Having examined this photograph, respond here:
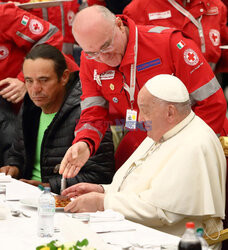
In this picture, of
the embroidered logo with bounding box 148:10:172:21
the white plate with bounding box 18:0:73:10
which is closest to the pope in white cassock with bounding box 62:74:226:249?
the embroidered logo with bounding box 148:10:172:21

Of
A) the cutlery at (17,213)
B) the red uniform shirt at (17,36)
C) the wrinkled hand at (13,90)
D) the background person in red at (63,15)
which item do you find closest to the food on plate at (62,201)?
the cutlery at (17,213)

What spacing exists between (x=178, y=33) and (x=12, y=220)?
156cm

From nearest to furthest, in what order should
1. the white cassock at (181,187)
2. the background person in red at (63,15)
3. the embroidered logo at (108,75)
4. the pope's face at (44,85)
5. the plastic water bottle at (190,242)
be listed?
the plastic water bottle at (190,242) < the white cassock at (181,187) < the embroidered logo at (108,75) < the pope's face at (44,85) < the background person in red at (63,15)

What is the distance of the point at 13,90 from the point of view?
16.7ft

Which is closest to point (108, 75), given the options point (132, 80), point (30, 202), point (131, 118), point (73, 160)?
point (132, 80)

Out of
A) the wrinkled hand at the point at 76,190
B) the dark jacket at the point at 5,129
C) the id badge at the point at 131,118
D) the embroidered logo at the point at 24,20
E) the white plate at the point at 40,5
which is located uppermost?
the white plate at the point at 40,5

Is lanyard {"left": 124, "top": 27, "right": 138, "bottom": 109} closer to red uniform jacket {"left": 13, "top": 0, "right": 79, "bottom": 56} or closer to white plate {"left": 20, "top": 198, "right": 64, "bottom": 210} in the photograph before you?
white plate {"left": 20, "top": 198, "right": 64, "bottom": 210}

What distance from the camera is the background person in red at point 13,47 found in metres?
5.10

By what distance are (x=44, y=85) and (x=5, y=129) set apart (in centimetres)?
73

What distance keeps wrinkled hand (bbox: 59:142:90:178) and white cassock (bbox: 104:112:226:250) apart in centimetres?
36

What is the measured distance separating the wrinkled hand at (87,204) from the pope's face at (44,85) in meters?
1.50

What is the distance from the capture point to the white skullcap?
319 centimetres

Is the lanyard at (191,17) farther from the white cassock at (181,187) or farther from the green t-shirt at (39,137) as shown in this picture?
the white cassock at (181,187)

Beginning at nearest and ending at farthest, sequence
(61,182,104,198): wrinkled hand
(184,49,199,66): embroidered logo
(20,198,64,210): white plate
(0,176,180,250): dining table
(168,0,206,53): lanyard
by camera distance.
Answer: (0,176,180,250): dining table → (20,198,64,210): white plate → (61,182,104,198): wrinkled hand → (184,49,199,66): embroidered logo → (168,0,206,53): lanyard
